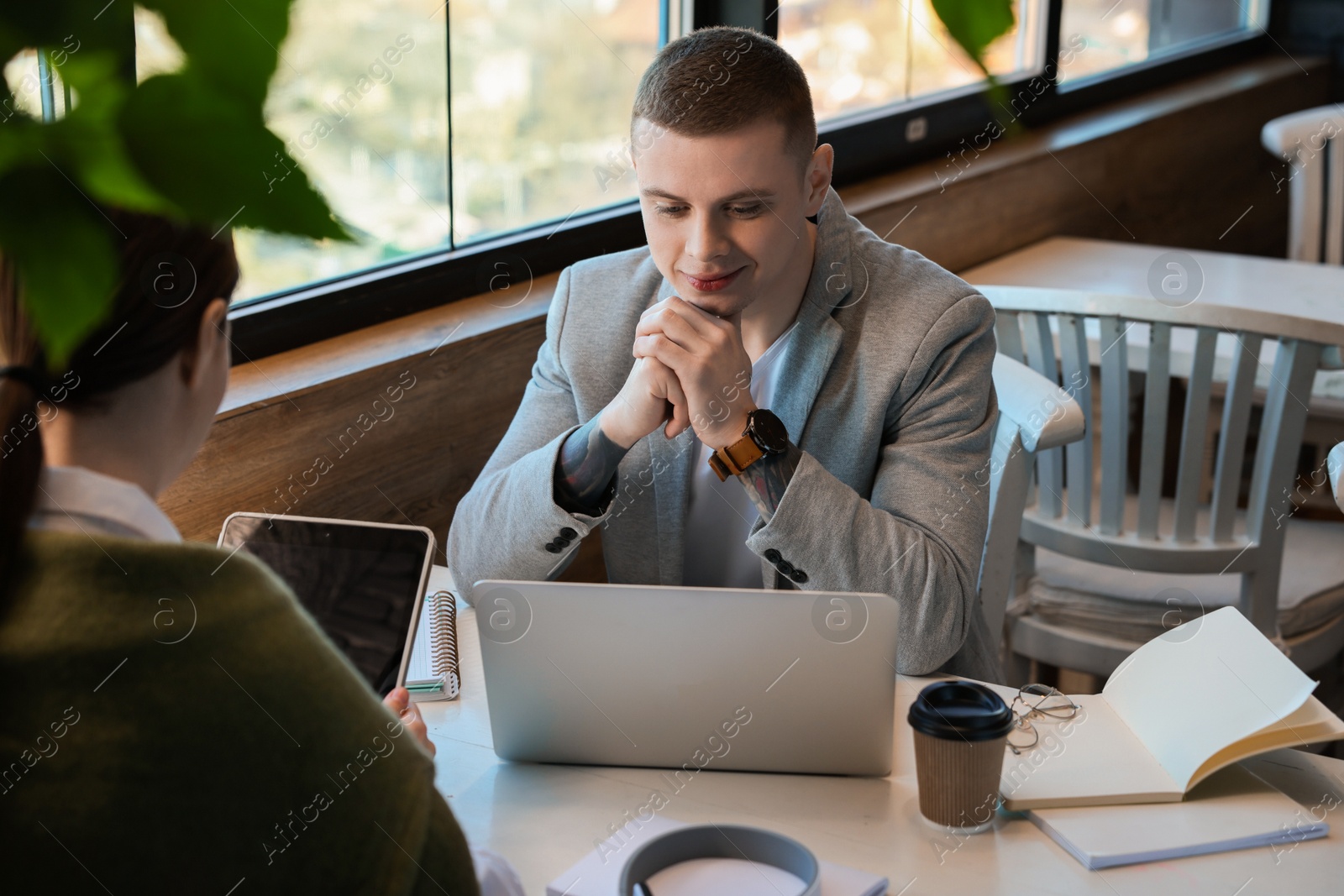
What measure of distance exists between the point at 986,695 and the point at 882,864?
0.16 metres

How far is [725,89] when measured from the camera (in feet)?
4.60

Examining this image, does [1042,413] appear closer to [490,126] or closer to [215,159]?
[490,126]

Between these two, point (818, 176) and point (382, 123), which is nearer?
point (818, 176)

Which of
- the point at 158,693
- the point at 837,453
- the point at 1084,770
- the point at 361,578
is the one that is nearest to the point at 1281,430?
the point at 837,453

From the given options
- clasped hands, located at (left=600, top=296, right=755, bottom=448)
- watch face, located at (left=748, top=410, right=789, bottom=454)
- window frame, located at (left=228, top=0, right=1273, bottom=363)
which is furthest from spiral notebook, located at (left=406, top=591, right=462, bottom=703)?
window frame, located at (left=228, top=0, right=1273, bottom=363)

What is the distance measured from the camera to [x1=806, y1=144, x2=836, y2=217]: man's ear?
1.53 metres

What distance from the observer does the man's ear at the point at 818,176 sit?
1527 millimetres

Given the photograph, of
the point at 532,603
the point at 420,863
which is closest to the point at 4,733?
the point at 420,863

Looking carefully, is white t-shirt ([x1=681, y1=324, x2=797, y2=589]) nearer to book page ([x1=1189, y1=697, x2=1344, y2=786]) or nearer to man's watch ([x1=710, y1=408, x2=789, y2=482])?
man's watch ([x1=710, y1=408, x2=789, y2=482])

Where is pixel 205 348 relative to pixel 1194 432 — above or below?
above

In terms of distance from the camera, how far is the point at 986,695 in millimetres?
1027

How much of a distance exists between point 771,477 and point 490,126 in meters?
0.97

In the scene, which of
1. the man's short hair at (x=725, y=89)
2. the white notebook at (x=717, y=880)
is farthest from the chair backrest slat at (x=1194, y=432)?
the white notebook at (x=717, y=880)

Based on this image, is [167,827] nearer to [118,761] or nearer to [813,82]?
[118,761]
